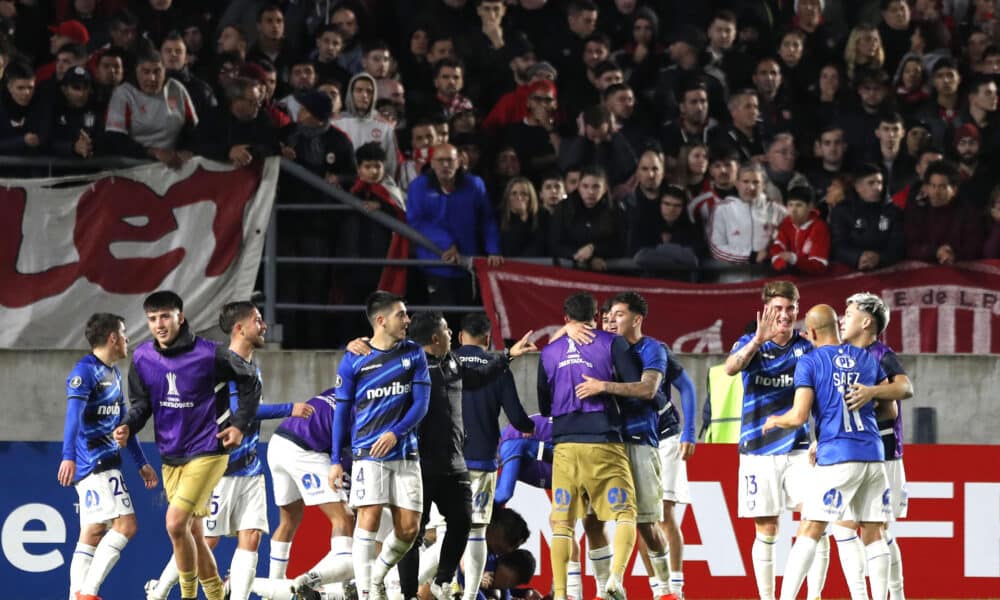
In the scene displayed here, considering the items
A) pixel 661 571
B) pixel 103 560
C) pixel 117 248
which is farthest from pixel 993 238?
pixel 103 560

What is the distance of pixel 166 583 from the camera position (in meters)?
12.4

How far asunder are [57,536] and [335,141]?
4246 millimetres

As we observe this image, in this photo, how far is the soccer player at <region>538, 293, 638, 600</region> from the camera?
12.3m

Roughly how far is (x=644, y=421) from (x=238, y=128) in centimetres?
503

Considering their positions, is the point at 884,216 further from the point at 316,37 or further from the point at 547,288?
the point at 316,37

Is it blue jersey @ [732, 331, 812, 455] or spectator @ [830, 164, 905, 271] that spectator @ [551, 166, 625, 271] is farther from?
blue jersey @ [732, 331, 812, 455]

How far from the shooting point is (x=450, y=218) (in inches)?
616

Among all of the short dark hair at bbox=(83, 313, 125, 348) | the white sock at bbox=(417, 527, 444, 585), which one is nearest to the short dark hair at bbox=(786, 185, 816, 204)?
the white sock at bbox=(417, 527, 444, 585)

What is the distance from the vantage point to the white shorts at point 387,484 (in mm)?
11836

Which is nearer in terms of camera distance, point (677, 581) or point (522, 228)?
point (677, 581)

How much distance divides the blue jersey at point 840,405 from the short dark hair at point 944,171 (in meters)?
4.60

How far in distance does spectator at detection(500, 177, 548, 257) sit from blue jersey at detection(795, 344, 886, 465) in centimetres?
445

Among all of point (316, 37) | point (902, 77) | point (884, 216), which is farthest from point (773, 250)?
point (316, 37)

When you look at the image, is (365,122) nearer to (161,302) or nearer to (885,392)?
(161,302)
